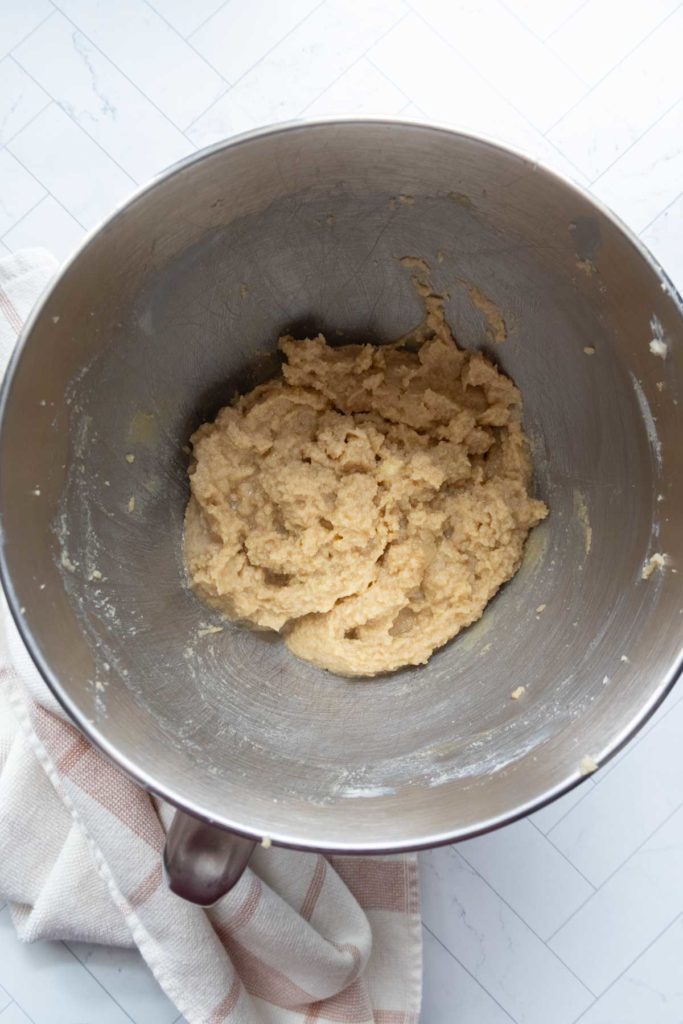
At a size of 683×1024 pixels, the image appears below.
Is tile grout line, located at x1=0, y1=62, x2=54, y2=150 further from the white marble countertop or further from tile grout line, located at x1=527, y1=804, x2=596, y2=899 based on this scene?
tile grout line, located at x1=527, y1=804, x2=596, y2=899

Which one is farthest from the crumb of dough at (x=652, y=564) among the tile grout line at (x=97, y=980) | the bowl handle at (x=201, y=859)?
the tile grout line at (x=97, y=980)

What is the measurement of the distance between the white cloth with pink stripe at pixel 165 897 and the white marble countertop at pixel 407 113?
104mm

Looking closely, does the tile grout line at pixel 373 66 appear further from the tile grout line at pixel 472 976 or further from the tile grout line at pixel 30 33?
the tile grout line at pixel 472 976

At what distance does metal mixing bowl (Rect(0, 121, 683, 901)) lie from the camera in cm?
142

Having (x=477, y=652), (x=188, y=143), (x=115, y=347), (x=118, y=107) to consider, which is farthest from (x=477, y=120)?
(x=477, y=652)

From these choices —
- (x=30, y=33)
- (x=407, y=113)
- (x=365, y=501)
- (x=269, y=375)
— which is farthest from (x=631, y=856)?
(x=30, y=33)

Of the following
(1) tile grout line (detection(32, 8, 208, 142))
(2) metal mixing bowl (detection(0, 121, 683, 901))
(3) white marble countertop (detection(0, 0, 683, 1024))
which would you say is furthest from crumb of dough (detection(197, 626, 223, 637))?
(1) tile grout line (detection(32, 8, 208, 142))

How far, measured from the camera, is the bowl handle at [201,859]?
1389 millimetres

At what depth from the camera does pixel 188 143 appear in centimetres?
186

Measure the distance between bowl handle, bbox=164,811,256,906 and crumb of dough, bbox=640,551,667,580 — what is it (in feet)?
2.46

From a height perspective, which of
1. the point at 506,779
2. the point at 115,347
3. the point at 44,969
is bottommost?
the point at 44,969

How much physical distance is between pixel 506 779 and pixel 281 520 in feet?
2.00

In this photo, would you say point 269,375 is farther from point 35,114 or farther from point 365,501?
point 35,114

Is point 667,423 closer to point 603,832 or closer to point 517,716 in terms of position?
point 517,716
